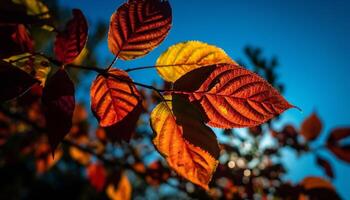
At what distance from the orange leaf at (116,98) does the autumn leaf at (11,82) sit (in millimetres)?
141

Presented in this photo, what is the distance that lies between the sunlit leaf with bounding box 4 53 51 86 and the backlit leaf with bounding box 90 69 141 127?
22 centimetres

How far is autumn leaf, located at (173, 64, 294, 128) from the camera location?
67 centimetres

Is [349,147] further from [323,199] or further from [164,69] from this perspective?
[164,69]

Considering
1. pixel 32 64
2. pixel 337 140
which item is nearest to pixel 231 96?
pixel 32 64

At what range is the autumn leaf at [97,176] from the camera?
2.66m

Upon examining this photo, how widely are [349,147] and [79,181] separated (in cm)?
1567

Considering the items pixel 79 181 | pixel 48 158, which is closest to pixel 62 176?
pixel 79 181

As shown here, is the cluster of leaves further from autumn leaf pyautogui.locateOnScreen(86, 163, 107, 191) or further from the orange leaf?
autumn leaf pyautogui.locateOnScreen(86, 163, 107, 191)

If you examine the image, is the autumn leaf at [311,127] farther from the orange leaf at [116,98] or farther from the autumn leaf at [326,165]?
the orange leaf at [116,98]

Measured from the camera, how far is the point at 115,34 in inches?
28.5

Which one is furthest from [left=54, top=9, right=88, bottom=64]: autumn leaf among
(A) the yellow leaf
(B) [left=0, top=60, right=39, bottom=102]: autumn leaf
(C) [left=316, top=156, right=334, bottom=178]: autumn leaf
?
(C) [left=316, top=156, right=334, bottom=178]: autumn leaf

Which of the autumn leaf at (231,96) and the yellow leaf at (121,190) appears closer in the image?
the autumn leaf at (231,96)

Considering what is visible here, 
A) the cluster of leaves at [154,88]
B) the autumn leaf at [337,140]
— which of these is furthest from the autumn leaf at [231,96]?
the autumn leaf at [337,140]

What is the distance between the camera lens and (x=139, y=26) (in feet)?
2.40
